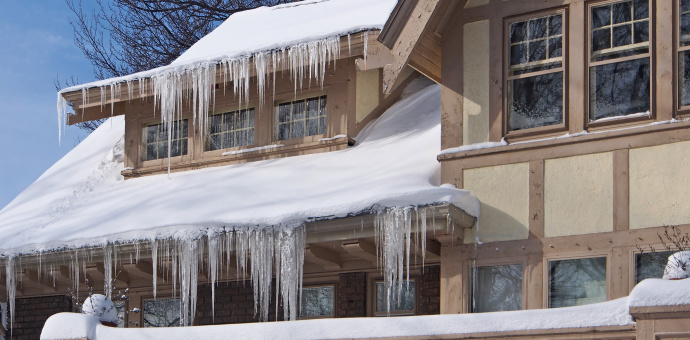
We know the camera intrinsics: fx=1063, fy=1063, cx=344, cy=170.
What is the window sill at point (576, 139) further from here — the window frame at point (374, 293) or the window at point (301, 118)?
the window at point (301, 118)

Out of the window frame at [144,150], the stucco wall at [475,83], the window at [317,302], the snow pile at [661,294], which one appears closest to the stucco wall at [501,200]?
the stucco wall at [475,83]

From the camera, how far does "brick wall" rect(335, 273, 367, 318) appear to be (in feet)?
40.8

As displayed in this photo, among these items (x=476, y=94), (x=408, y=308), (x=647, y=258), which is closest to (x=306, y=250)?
(x=408, y=308)

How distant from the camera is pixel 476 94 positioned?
10.9 m

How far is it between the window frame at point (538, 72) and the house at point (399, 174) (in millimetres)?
18

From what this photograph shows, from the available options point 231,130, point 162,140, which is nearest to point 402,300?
point 231,130

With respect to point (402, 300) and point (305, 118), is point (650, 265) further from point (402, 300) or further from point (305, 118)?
point (305, 118)

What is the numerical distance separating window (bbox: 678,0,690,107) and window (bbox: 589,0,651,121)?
11.4 inches

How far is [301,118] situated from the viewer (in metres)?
13.5

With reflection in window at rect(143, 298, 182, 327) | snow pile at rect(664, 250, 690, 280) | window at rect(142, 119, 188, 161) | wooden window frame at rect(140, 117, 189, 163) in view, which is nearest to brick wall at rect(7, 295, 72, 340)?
reflection in window at rect(143, 298, 182, 327)

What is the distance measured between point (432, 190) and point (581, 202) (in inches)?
55.6

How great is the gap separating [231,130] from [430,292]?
3.66m

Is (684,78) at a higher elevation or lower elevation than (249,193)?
higher

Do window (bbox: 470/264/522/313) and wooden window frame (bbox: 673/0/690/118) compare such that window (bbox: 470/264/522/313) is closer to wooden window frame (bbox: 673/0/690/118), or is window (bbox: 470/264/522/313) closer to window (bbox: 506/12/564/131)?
window (bbox: 506/12/564/131)
